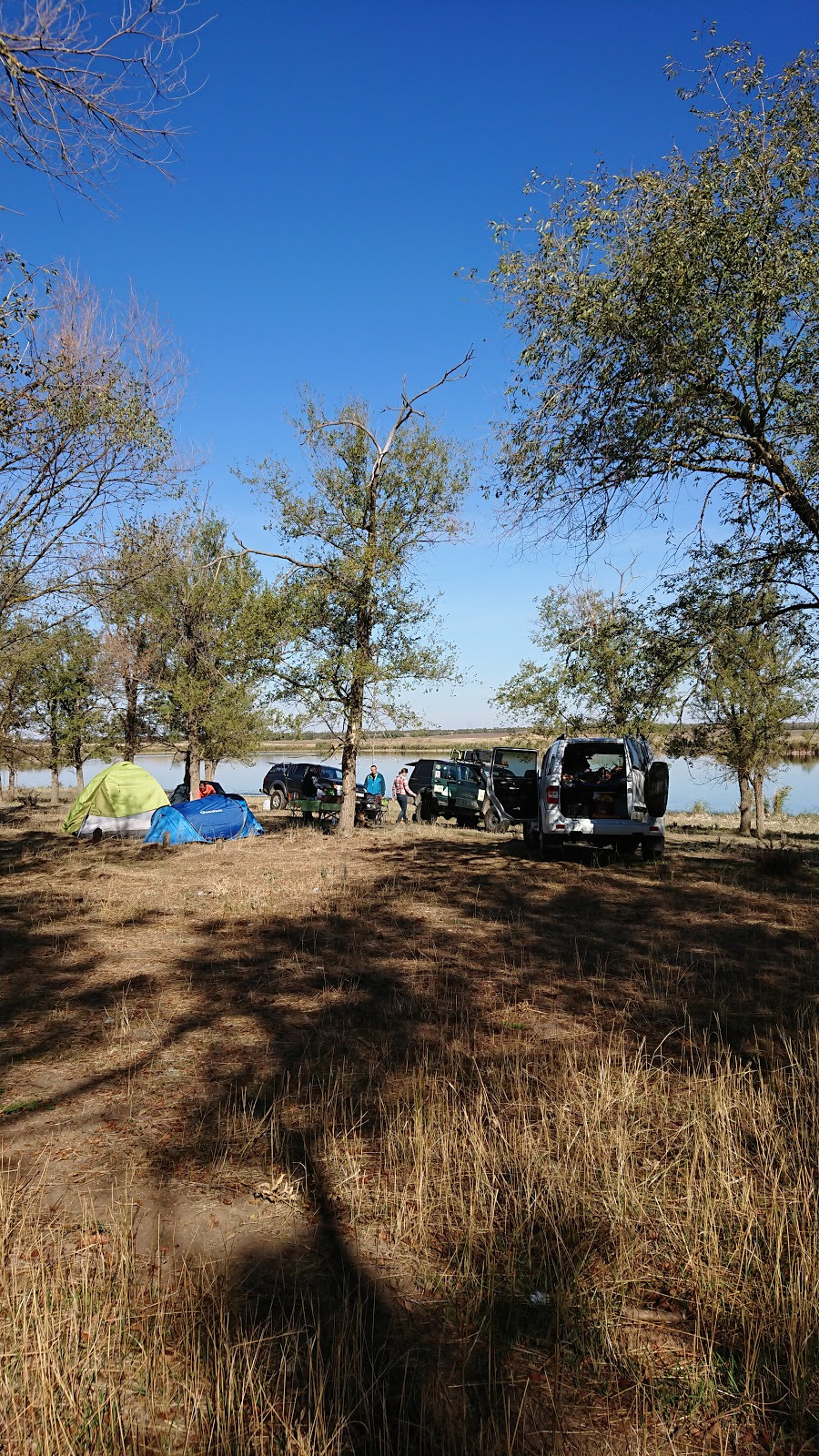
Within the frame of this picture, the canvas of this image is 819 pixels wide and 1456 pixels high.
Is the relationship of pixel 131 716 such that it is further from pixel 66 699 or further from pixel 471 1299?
pixel 471 1299

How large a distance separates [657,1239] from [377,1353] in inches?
49.9

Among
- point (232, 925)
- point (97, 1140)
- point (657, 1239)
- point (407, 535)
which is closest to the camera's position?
point (657, 1239)

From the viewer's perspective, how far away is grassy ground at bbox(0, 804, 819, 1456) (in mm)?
2438

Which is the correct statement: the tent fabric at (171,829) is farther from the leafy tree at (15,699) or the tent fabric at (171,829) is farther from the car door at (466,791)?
the leafy tree at (15,699)

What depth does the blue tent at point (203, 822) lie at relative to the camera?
17.9 meters

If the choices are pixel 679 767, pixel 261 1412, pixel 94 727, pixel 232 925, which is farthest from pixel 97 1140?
pixel 679 767

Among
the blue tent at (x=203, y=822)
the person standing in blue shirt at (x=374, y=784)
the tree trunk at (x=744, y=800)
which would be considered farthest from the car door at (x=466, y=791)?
the tree trunk at (x=744, y=800)

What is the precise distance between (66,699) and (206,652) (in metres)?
10.3

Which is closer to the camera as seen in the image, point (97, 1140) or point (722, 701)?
point (97, 1140)

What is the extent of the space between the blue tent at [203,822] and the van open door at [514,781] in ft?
22.0

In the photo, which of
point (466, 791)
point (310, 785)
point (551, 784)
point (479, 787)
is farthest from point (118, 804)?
point (551, 784)

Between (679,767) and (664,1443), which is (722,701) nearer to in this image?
(664,1443)

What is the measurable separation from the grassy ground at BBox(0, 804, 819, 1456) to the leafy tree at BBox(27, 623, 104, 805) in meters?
27.8

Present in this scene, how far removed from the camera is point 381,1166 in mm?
3875
